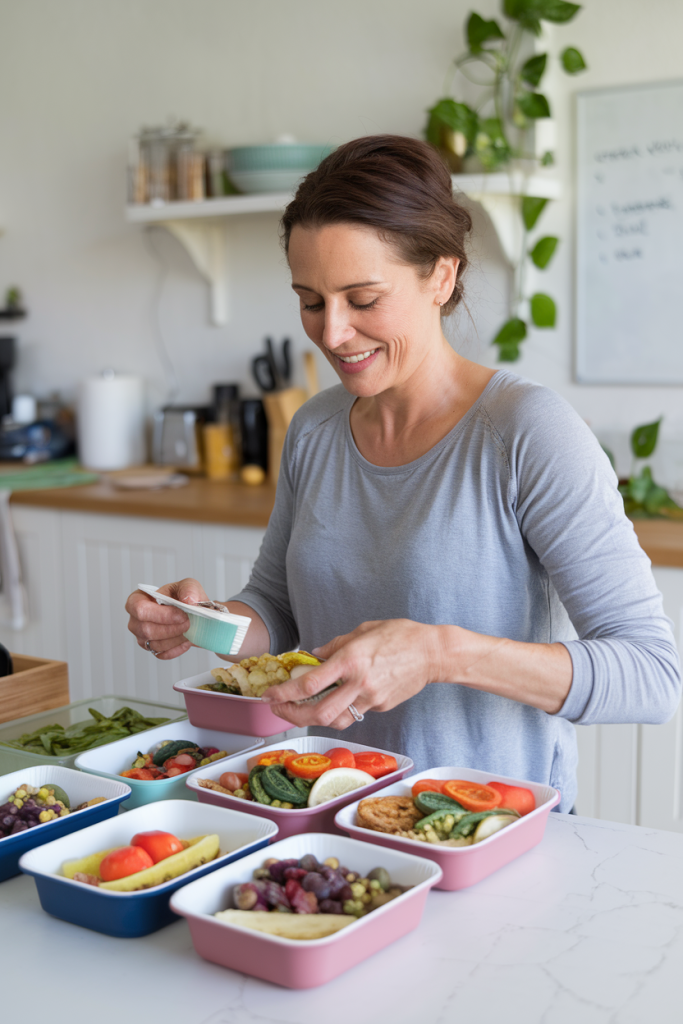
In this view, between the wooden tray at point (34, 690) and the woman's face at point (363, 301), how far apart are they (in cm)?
58

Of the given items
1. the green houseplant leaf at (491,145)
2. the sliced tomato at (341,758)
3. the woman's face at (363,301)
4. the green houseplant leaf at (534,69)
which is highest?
the green houseplant leaf at (534,69)

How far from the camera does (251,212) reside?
293cm

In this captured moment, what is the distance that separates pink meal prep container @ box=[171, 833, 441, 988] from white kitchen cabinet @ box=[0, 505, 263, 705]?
1.74m

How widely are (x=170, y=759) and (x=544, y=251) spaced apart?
73.6 inches

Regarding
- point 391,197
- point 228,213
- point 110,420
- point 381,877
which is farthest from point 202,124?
point 381,877

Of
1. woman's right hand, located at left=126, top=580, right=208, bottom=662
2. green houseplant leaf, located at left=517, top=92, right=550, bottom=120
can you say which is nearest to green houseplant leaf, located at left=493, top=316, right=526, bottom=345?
green houseplant leaf, located at left=517, top=92, right=550, bottom=120

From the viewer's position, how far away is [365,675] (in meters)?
0.97

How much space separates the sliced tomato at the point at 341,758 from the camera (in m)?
1.07

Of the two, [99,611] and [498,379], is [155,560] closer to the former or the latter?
[99,611]

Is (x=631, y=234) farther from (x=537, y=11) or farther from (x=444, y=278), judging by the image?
(x=444, y=278)

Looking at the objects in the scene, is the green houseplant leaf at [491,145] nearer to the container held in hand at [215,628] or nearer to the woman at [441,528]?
the woman at [441,528]

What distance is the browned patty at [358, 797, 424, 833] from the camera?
946 mm

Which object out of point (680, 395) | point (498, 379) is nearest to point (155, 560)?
point (680, 395)

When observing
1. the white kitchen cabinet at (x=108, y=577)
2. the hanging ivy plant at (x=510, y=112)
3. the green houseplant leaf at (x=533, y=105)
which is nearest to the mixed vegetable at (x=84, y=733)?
the white kitchen cabinet at (x=108, y=577)
